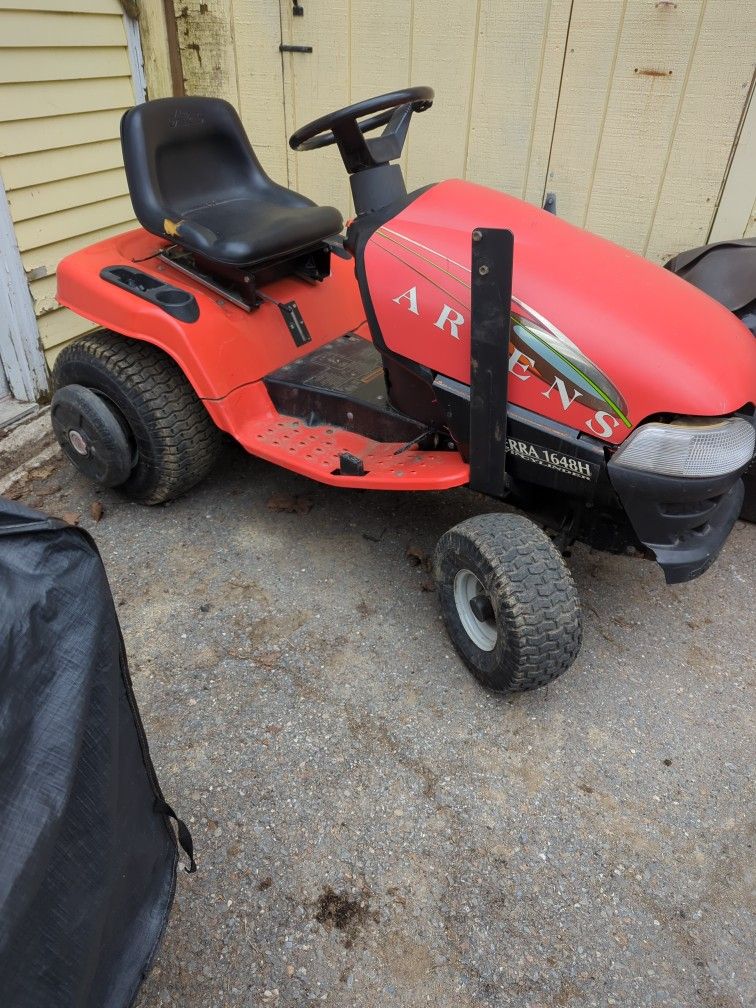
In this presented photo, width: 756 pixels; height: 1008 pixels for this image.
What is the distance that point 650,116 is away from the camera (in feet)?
9.57

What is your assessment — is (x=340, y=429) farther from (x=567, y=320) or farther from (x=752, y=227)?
(x=752, y=227)

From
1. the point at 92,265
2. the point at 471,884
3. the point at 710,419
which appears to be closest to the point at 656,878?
the point at 471,884

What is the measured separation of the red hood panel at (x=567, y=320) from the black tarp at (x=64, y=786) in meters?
1.11

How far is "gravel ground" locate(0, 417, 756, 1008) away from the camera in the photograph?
1.42 m

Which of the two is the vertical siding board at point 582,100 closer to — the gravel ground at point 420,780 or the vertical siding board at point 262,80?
the vertical siding board at point 262,80

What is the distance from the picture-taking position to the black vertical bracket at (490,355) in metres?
1.62

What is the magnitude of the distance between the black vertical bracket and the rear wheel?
105 centimetres

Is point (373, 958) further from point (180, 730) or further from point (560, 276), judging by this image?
point (560, 276)

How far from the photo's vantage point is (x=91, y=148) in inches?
130

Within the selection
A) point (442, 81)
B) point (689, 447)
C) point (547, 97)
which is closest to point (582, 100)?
point (547, 97)

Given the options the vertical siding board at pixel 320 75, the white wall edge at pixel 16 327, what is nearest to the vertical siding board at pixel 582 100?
the vertical siding board at pixel 320 75

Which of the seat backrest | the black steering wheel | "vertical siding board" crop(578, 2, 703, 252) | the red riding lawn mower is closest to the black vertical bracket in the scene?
the red riding lawn mower

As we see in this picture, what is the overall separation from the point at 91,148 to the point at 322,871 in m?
3.26

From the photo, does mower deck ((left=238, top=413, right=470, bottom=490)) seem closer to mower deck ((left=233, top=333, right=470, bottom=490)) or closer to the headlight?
mower deck ((left=233, top=333, right=470, bottom=490))
